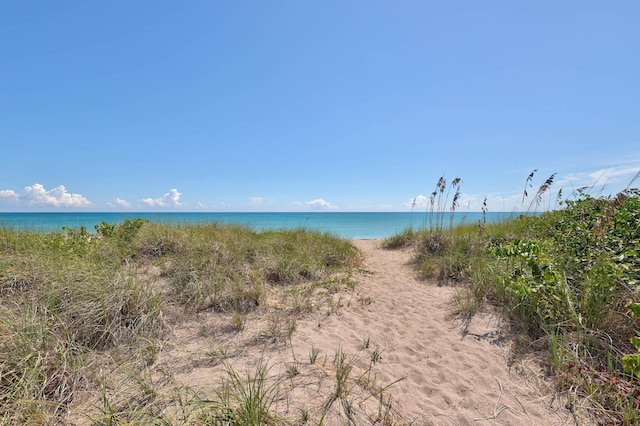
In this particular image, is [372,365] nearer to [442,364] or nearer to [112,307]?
[442,364]

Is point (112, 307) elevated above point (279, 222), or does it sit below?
above

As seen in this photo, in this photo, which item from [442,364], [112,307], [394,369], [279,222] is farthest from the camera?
[279,222]

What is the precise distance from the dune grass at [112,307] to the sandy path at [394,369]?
396mm

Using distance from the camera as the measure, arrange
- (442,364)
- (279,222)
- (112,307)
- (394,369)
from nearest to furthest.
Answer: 1. (394,369)
2. (442,364)
3. (112,307)
4. (279,222)

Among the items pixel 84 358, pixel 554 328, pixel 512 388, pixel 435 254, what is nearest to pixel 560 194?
pixel 435 254

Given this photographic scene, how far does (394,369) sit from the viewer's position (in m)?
2.85

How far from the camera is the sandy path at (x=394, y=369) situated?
7.25 feet

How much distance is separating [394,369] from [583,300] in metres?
2.29

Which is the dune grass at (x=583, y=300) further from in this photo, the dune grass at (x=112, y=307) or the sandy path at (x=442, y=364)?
the dune grass at (x=112, y=307)

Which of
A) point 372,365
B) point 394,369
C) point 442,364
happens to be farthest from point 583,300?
point 372,365

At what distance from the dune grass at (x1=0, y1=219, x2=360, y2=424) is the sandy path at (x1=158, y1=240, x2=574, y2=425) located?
1.30 feet

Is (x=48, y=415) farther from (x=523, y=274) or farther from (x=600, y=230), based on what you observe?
(x=600, y=230)

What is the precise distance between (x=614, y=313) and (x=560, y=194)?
4.52m

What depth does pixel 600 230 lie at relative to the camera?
11.5ft
